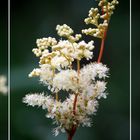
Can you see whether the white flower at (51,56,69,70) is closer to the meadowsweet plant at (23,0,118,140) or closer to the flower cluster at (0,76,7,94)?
the meadowsweet plant at (23,0,118,140)

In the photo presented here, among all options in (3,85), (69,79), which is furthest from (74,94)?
(3,85)

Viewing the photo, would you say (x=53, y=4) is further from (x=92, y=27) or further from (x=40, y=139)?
(x=40, y=139)

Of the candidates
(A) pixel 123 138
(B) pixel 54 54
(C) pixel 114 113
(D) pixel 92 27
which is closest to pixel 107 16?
(D) pixel 92 27

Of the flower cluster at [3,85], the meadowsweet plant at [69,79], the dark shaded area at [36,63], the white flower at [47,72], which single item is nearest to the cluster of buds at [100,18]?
the meadowsweet plant at [69,79]

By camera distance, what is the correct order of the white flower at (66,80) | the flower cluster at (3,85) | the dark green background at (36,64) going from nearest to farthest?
the white flower at (66,80)
the dark green background at (36,64)
the flower cluster at (3,85)

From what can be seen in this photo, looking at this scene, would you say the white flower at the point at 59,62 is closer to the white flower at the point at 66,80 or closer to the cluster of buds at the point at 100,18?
the white flower at the point at 66,80

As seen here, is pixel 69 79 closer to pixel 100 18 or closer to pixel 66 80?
pixel 66 80

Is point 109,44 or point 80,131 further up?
point 109,44

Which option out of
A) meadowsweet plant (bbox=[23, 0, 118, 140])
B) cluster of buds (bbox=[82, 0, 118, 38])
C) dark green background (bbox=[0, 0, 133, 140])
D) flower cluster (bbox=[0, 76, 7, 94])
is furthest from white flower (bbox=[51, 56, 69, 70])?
flower cluster (bbox=[0, 76, 7, 94])
